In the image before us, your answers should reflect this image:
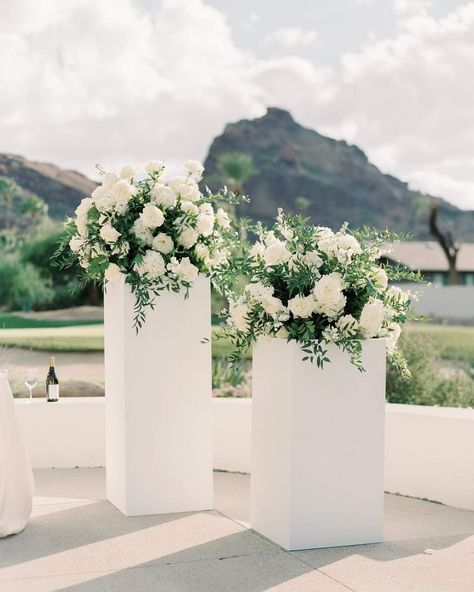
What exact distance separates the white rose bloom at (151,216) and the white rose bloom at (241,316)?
0.73 metres

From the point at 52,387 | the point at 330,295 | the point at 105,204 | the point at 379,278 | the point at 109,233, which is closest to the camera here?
the point at 330,295

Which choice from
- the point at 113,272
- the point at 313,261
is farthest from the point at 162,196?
the point at 313,261

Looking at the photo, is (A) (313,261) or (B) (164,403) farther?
(B) (164,403)

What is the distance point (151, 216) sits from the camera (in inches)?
203

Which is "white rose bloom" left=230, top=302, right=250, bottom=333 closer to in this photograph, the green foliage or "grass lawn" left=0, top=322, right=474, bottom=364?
"grass lawn" left=0, top=322, right=474, bottom=364

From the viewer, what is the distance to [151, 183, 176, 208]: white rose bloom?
5262 millimetres

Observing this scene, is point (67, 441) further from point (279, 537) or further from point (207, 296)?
point (279, 537)

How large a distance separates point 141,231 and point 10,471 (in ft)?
4.83

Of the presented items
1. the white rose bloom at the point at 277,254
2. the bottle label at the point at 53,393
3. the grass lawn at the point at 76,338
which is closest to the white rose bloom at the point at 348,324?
the white rose bloom at the point at 277,254

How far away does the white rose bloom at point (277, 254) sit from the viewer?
468cm

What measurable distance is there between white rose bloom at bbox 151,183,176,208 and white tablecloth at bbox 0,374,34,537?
130 cm

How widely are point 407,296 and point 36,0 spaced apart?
27.9 m

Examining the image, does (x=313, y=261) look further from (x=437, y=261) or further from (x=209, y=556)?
(x=437, y=261)

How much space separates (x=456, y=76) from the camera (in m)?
46.8
